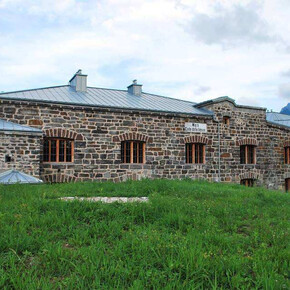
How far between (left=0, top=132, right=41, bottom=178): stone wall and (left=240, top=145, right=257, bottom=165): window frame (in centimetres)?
1019

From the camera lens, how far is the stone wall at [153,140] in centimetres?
1230

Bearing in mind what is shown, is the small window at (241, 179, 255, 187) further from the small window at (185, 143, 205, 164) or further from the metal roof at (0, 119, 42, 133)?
the metal roof at (0, 119, 42, 133)

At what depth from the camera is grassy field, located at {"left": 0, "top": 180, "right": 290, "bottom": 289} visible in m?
3.40

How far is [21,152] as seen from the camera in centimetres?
1071

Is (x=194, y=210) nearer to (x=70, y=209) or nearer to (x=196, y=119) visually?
(x=70, y=209)

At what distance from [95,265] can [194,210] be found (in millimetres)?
3015

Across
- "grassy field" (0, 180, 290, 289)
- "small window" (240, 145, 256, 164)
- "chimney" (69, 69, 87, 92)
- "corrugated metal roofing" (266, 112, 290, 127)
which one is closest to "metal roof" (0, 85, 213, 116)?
"chimney" (69, 69, 87, 92)

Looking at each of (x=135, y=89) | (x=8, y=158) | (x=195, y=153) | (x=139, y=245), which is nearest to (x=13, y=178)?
(x=8, y=158)

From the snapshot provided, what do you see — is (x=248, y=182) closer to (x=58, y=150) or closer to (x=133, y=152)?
(x=133, y=152)

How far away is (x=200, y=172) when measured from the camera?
15.0 meters

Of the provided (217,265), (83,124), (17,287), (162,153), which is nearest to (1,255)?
(17,287)

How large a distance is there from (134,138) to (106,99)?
236 cm

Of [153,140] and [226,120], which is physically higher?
[226,120]

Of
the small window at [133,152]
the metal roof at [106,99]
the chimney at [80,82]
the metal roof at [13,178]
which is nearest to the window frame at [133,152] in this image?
the small window at [133,152]
